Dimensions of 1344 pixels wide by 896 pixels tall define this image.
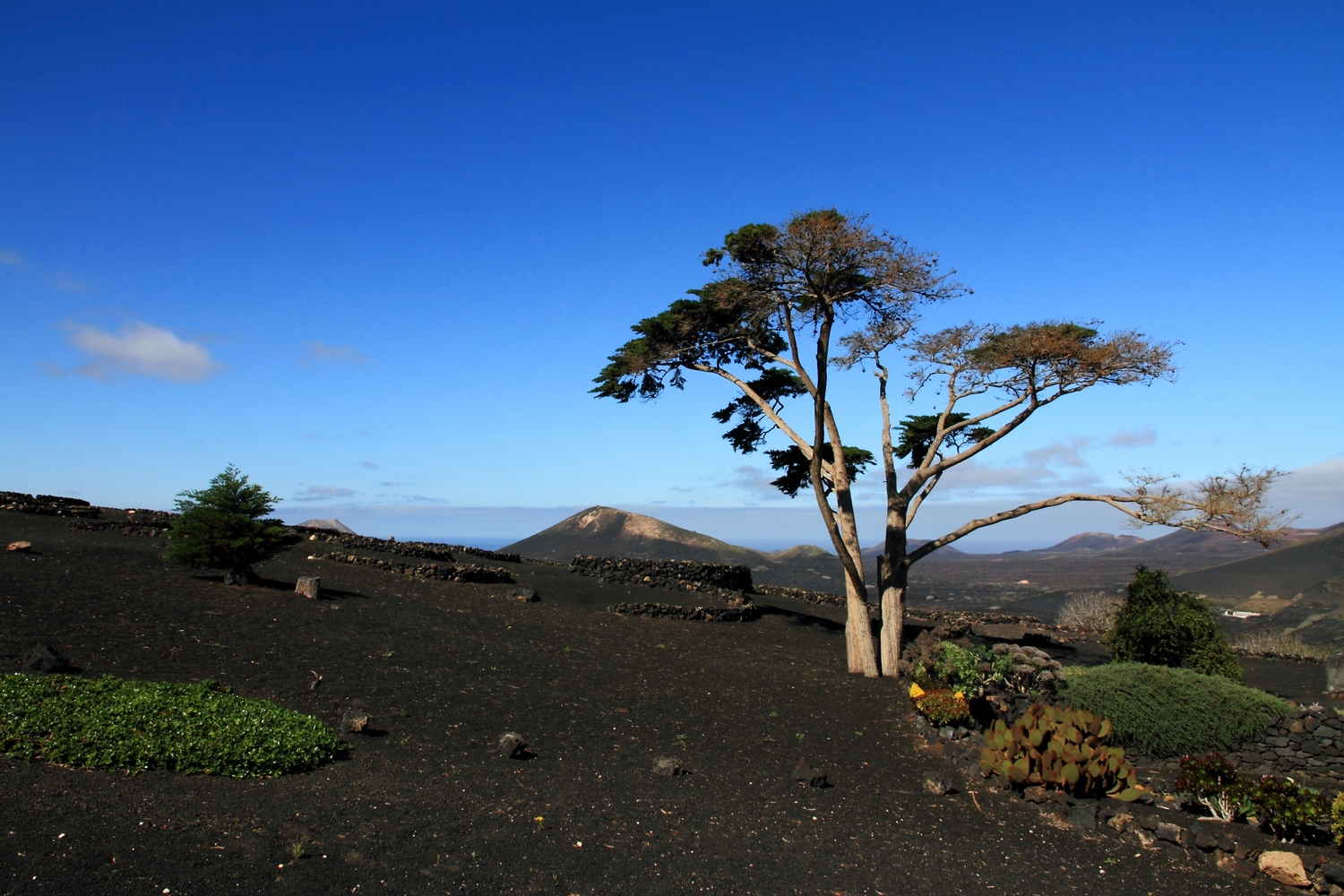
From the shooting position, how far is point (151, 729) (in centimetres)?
794

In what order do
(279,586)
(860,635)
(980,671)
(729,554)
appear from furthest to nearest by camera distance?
(729,554)
(860,635)
(279,586)
(980,671)

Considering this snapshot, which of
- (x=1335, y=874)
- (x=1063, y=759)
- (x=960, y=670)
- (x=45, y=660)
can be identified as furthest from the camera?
(x=960, y=670)

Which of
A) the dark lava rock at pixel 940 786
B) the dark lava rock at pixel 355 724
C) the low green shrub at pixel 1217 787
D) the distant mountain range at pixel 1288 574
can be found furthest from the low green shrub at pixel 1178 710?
the distant mountain range at pixel 1288 574

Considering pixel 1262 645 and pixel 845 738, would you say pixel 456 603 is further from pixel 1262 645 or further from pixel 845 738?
pixel 1262 645

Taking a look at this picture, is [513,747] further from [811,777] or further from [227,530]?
[227,530]

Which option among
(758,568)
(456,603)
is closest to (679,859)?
(456,603)

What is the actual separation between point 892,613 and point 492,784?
36.9 ft

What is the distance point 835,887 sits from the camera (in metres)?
7.13

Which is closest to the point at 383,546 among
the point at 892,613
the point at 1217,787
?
the point at 892,613

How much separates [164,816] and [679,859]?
434 cm

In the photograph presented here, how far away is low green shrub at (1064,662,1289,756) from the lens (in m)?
12.7

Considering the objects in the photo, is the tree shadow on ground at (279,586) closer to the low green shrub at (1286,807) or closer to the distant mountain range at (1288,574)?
the low green shrub at (1286,807)

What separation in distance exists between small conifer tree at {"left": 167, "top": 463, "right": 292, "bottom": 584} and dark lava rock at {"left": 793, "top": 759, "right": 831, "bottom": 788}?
12.1m

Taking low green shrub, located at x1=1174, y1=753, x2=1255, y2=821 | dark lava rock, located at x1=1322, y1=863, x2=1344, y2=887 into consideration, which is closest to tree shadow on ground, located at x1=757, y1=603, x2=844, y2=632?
low green shrub, located at x1=1174, y1=753, x2=1255, y2=821
